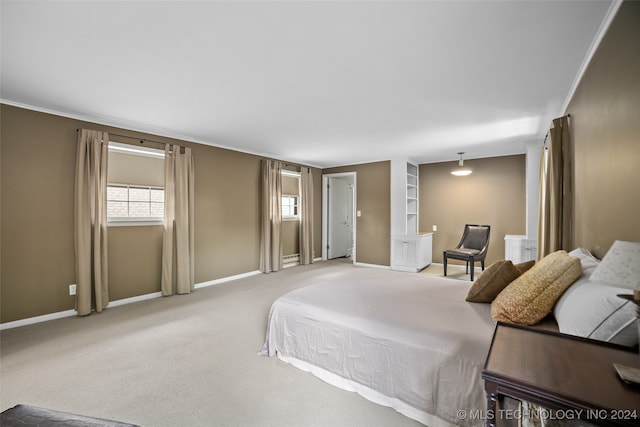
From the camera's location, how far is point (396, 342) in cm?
169

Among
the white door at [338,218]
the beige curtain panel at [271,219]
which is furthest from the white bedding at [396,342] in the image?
the white door at [338,218]

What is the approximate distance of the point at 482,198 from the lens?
5.76 meters

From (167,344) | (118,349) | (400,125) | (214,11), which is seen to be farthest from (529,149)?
(118,349)

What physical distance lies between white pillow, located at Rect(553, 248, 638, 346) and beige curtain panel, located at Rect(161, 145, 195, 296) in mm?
4372

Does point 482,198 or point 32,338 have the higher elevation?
point 482,198

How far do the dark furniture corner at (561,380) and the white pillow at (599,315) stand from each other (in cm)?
8

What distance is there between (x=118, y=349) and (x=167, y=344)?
410mm

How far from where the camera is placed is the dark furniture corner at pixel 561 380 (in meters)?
0.79

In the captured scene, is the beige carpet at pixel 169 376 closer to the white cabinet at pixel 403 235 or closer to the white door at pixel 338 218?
the white cabinet at pixel 403 235

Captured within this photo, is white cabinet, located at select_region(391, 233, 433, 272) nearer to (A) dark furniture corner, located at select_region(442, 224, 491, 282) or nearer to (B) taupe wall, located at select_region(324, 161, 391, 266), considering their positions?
(B) taupe wall, located at select_region(324, 161, 391, 266)

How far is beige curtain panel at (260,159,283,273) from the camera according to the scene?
216 inches

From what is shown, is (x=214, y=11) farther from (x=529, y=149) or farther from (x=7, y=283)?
(x=529, y=149)

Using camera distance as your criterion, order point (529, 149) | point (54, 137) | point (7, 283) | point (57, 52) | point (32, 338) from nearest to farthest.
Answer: point (57, 52), point (32, 338), point (7, 283), point (54, 137), point (529, 149)

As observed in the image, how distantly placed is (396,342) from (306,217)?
4.86 meters
